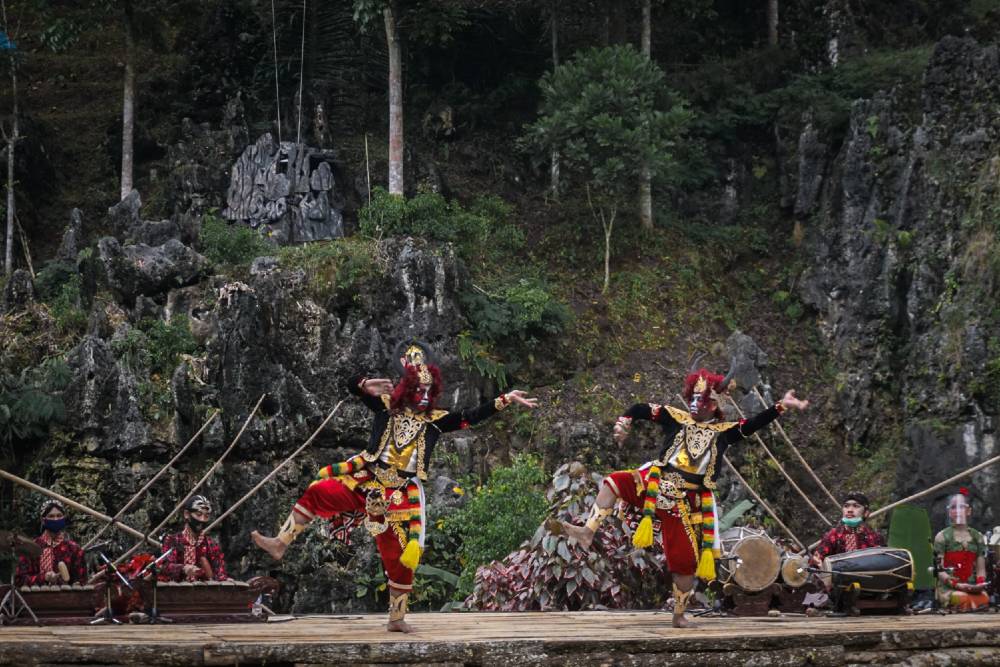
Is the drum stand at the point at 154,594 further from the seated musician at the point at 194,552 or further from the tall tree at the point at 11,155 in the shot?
the tall tree at the point at 11,155

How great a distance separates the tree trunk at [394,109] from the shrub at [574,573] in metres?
11.4

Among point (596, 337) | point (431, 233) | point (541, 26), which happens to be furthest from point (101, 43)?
point (596, 337)

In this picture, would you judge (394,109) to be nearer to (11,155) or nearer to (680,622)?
(11,155)

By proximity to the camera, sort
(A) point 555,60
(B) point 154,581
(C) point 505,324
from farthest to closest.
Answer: (A) point 555,60 → (C) point 505,324 → (B) point 154,581

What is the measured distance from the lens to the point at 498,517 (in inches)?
714

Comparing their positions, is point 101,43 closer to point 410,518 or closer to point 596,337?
point 596,337

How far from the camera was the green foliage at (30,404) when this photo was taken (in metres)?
20.9

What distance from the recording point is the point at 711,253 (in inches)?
1078

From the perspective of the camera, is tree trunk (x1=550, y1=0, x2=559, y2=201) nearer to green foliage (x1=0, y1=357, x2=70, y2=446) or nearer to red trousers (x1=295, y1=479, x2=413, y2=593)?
green foliage (x1=0, y1=357, x2=70, y2=446)

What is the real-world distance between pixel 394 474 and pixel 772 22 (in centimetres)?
2226

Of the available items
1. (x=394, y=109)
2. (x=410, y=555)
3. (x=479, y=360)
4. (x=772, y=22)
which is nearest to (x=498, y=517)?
(x=479, y=360)

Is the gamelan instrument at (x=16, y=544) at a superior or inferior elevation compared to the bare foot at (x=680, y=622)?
superior

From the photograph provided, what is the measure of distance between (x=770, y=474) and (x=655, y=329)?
3889 millimetres

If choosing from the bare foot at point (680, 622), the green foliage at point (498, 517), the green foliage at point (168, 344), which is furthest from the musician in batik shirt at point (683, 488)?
the green foliage at point (168, 344)
